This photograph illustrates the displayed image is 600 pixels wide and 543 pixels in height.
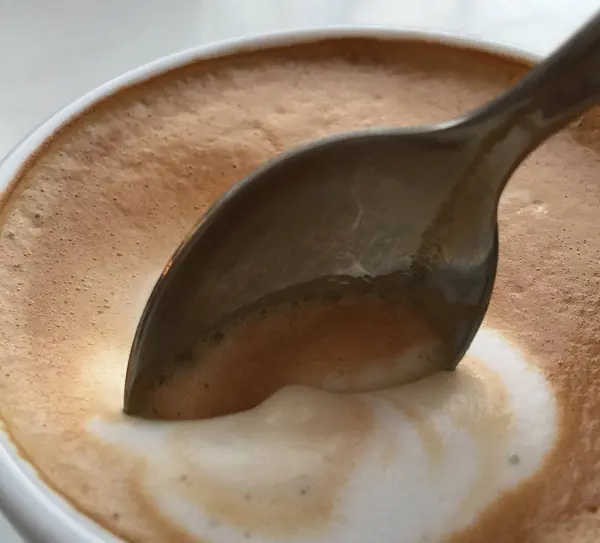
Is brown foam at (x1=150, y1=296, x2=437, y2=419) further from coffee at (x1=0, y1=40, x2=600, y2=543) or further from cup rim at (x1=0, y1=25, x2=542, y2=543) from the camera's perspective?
cup rim at (x1=0, y1=25, x2=542, y2=543)

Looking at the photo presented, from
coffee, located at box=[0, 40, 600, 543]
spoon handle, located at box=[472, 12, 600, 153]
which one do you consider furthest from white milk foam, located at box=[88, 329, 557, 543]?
spoon handle, located at box=[472, 12, 600, 153]

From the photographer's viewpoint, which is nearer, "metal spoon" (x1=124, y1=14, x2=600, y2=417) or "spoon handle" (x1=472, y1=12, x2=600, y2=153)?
"spoon handle" (x1=472, y1=12, x2=600, y2=153)

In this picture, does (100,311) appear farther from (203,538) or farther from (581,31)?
(581,31)

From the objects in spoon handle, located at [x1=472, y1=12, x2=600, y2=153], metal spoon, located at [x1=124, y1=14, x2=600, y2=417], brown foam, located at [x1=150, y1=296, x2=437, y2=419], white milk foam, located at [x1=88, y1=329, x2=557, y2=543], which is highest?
spoon handle, located at [x1=472, y1=12, x2=600, y2=153]

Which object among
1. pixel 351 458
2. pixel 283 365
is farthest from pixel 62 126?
pixel 351 458

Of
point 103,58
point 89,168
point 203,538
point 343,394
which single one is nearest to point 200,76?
point 89,168

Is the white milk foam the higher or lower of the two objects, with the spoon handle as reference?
lower

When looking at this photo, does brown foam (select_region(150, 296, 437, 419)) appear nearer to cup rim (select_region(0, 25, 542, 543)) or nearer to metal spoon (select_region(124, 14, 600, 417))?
metal spoon (select_region(124, 14, 600, 417))

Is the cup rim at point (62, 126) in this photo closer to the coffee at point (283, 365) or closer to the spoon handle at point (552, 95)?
the coffee at point (283, 365)

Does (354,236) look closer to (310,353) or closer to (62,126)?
(310,353)
